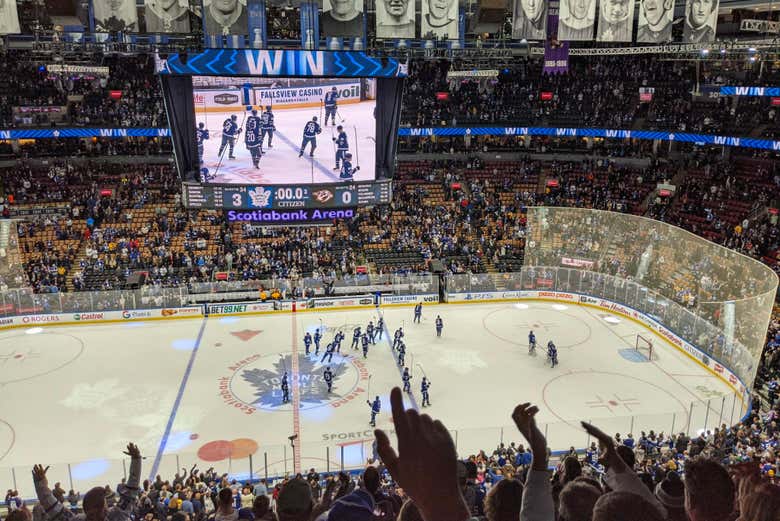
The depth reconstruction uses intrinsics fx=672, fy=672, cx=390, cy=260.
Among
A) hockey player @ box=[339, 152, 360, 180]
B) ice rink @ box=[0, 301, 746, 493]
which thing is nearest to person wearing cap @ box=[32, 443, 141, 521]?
ice rink @ box=[0, 301, 746, 493]

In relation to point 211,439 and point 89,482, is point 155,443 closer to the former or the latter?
point 211,439

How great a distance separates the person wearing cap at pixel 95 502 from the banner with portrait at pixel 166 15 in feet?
62.3

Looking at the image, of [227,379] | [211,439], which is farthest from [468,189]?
[211,439]

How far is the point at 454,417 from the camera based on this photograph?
18.6m

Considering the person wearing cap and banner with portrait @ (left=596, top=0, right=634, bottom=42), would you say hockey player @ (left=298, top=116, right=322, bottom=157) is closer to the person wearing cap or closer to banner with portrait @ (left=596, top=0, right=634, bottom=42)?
banner with portrait @ (left=596, top=0, right=634, bottom=42)

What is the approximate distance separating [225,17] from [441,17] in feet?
22.4

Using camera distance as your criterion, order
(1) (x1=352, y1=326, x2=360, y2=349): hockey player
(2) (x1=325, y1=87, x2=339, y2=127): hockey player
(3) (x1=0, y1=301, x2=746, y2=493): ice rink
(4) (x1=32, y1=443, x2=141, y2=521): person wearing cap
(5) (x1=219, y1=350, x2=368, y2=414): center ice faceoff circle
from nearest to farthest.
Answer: (4) (x1=32, y1=443, x2=141, y2=521): person wearing cap → (3) (x1=0, y1=301, x2=746, y2=493): ice rink → (2) (x1=325, y1=87, x2=339, y2=127): hockey player → (5) (x1=219, y1=350, x2=368, y2=414): center ice faceoff circle → (1) (x1=352, y1=326, x2=360, y2=349): hockey player

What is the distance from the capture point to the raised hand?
2.37 m

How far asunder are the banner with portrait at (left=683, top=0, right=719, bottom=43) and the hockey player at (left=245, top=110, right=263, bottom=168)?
13852mm

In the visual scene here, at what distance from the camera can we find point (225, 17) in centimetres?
2069

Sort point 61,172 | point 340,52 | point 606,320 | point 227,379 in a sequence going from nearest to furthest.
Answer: point 340,52 → point 227,379 → point 606,320 → point 61,172

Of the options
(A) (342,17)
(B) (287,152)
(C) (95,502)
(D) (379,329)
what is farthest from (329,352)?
(C) (95,502)

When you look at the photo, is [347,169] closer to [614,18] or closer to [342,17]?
[342,17]

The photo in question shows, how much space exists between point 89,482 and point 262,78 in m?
10.2
